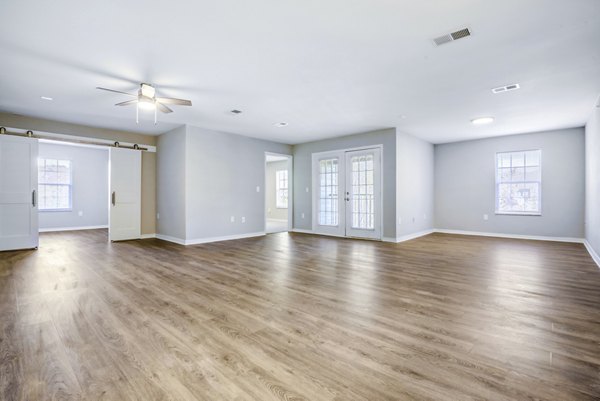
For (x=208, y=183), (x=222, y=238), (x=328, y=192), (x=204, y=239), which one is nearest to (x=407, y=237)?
(x=328, y=192)

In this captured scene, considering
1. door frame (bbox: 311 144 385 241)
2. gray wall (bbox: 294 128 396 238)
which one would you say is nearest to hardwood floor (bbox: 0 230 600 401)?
gray wall (bbox: 294 128 396 238)

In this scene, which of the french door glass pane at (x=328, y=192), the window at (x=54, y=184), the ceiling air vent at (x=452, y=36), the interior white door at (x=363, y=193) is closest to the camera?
the ceiling air vent at (x=452, y=36)

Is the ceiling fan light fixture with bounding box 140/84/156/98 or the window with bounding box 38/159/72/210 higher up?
the ceiling fan light fixture with bounding box 140/84/156/98

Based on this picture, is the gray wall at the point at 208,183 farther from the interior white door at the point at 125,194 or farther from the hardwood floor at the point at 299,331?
the hardwood floor at the point at 299,331

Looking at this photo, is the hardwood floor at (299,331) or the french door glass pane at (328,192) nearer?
the hardwood floor at (299,331)

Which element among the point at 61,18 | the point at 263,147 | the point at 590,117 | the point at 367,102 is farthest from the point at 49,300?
the point at 590,117

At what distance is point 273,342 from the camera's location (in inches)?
78.3

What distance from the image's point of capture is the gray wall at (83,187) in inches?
322

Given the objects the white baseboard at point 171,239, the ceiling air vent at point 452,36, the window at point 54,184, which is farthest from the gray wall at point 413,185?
the window at point 54,184

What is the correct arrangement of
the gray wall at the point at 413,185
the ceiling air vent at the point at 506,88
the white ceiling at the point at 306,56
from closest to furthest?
the white ceiling at the point at 306,56 < the ceiling air vent at the point at 506,88 < the gray wall at the point at 413,185

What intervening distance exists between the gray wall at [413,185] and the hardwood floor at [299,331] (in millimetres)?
A: 2483

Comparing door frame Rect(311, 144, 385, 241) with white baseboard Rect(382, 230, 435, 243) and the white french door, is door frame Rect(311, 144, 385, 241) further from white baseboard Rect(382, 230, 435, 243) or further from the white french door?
white baseboard Rect(382, 230, 435, 243)

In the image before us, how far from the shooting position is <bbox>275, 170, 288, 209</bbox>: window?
10656mm

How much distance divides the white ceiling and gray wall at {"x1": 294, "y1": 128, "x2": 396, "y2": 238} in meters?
1.29
